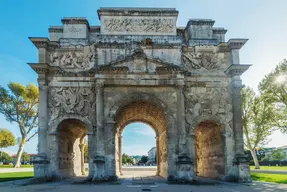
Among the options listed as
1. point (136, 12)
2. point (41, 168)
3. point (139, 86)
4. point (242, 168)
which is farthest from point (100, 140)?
point (136, 12)

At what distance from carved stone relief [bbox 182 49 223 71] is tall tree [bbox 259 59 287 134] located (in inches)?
192

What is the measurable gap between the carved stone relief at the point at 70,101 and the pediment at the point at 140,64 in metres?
2.47

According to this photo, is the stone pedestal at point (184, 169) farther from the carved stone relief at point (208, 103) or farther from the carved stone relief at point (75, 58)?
the carved stone relief at point (75, 58)

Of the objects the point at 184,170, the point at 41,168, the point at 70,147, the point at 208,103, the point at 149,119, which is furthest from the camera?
the point at 149,119

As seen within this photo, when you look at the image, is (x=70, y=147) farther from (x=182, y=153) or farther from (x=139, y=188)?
(x=139, y=188)

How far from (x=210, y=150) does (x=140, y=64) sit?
811 centimetres

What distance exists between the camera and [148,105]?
20500 mm

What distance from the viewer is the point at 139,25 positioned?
67.5 ft

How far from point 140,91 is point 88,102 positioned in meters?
3.37

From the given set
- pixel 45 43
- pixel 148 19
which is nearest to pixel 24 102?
pixel 45 43

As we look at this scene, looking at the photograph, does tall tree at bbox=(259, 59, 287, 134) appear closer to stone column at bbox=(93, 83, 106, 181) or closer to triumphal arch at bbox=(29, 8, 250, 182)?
triumphal arch at bbox=(29, 8, 250, 182)

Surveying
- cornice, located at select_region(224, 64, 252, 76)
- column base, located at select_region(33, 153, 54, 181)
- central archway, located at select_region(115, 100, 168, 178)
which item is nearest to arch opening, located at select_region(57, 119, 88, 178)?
column base, located at select_region(33, 153, 54, 181)

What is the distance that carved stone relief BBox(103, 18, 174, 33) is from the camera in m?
20.4

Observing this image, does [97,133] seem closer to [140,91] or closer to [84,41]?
[140,91]
